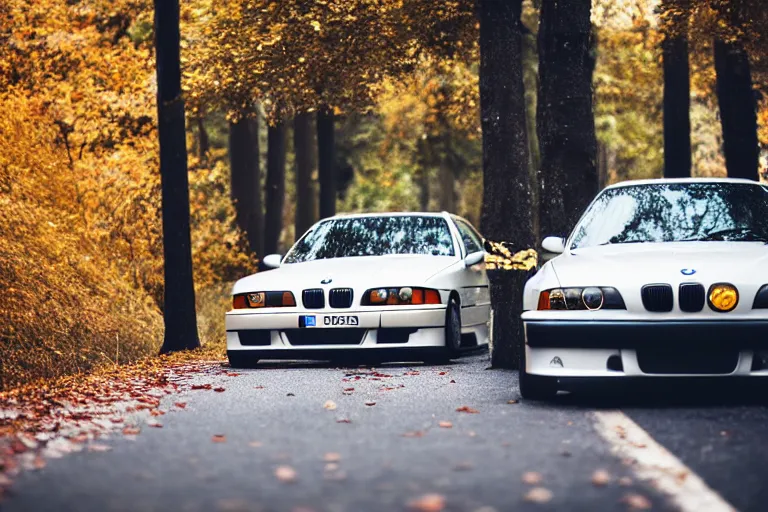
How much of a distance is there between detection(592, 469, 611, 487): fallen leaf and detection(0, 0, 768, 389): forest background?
7050mm

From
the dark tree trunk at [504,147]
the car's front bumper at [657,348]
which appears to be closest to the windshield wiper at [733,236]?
the car's front bumper at [657,348]

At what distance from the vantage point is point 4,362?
1235cm

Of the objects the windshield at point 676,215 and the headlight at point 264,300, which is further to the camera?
the headlight at point 264,300

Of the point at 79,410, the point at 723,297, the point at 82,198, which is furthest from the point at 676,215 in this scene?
the point at 82,198

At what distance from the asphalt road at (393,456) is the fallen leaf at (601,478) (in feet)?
0.10

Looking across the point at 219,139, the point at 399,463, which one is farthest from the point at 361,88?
the point at 219,139

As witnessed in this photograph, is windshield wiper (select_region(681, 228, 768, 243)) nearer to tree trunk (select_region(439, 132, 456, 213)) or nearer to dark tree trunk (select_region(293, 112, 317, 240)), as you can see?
dark tree trunk (select_region(293, 112, 317, 240))

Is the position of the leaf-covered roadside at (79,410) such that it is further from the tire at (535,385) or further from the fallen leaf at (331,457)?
the tire at (535,385)

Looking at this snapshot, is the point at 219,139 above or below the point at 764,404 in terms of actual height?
above

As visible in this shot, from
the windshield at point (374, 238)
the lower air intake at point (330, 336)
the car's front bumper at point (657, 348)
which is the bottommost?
the lower air intake at point (330, 336)

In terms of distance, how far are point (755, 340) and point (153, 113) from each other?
1506cm

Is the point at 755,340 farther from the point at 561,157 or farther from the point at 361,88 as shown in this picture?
the point at 361,88

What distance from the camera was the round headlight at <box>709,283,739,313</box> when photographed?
8734 millimetres

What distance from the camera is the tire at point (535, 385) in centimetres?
912
